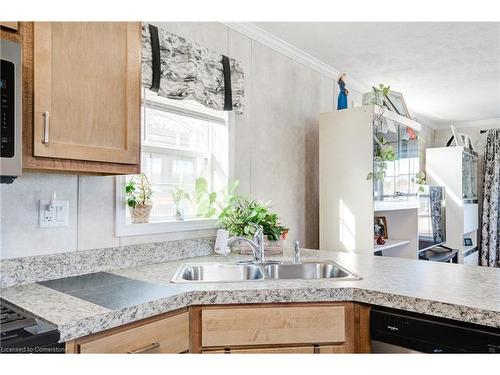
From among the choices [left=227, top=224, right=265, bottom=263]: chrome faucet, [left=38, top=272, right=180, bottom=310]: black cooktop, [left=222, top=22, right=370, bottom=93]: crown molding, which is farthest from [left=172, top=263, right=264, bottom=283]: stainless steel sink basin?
[left=222, top=22, right=370, bottom=93]: crown molding

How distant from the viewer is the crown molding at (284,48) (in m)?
2.69

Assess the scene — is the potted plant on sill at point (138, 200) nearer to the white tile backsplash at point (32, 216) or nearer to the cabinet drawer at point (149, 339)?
the white tile backsplash at point (32, 216)

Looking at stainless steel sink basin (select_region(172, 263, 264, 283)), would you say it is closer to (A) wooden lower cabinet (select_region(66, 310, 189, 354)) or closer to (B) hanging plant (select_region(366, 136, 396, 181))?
(A) wooden lower cabinet (select_region(66, 310, 189, 354))

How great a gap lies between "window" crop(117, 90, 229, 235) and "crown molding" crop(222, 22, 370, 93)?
0.59m

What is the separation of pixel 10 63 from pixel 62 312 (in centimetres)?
76

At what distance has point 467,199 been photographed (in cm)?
521

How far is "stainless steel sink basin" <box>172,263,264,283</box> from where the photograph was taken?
1972 millimetres

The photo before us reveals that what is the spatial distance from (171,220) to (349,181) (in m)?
1.38

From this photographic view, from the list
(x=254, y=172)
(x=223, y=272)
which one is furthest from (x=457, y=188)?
(x=223, y=272)

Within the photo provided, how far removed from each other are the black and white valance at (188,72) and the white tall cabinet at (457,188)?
359 centimetres

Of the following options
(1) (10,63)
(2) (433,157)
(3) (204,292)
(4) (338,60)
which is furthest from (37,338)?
(2) (433,157)

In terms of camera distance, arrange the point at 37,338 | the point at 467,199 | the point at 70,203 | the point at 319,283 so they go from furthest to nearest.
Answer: the point at 467,199 < the point at 70,203 < the point at 319,283 < the point at 37,338

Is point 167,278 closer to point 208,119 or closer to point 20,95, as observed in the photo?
point 20,95

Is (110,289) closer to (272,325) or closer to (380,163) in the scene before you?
(272,325)
